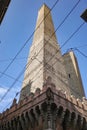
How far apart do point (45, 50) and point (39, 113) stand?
24.6ft

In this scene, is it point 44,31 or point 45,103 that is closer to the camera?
point 45,103

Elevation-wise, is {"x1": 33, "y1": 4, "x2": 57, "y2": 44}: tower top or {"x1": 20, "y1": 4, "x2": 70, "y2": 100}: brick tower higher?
{"x1": 33, "y1": 4, "x2": 57, "y2": 44}: tower top

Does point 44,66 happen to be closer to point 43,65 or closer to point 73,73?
point 43,65

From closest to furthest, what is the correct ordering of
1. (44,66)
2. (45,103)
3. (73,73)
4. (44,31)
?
1. (45,103)
2. (44,66)
3. (44,31)
4. (73,73)

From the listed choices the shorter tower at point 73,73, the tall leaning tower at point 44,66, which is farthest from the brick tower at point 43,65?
the shorter tower at point 73,73

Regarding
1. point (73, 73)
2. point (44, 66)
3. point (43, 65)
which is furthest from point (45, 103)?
point (73, 73)

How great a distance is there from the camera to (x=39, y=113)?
12102 mm

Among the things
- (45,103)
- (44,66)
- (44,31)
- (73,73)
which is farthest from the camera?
(73,73)

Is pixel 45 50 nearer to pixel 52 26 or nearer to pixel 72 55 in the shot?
pixel 52 26

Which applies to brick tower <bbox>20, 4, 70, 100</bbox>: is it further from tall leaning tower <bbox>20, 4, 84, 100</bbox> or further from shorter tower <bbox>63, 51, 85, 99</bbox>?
shorter tower <bbox>63, 51, 85, 99</bbox>

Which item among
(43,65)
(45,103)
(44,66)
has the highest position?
(43,65)

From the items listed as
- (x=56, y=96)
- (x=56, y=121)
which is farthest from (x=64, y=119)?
(x=56, y=96)

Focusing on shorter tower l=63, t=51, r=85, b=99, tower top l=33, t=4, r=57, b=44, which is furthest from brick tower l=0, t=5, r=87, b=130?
shorter tower l=63, t=51, r=85, b=99

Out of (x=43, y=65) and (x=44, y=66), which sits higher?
(x=43, y=65)
